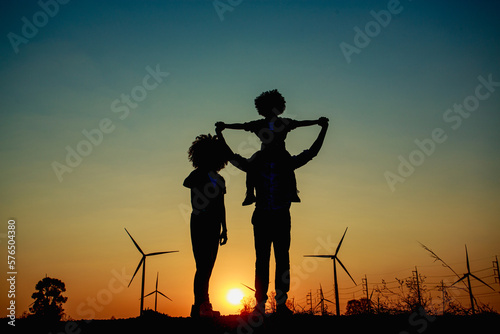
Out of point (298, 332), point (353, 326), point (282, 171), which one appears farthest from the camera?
point (282, 171)

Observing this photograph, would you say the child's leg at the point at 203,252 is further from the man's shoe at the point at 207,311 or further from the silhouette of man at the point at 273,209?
the silhouette of man at the point at 273,209

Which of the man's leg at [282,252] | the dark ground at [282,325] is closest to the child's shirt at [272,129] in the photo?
the man's leg at [282,252]

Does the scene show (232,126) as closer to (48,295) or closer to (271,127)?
(271,127)

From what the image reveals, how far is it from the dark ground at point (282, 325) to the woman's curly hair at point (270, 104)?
3002mm

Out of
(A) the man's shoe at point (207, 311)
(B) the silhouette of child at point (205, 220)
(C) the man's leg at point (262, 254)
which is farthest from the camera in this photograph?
(B) the silhouette of child at point (205, 220)

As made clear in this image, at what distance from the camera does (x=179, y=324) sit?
21.2 ft

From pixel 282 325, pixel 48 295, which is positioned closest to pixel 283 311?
pixel 282 325

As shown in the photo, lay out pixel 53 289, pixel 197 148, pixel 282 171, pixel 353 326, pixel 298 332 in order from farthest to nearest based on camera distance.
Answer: pixel 53 289 < pixel 197 148 < pixel 282 171 < pixel 353 326 < pixel 298 332

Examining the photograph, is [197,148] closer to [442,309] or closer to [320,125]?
[320,125]

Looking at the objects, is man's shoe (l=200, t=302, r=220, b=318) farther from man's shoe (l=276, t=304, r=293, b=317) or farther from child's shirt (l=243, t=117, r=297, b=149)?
child's shirt (l=243, t=117, r=297, b=149)

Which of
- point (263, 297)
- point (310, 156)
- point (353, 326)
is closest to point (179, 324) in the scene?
point (263, 297)

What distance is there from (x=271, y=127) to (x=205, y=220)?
2.45 metres

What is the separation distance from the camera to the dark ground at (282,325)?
18.3 ft

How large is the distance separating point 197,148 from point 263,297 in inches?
141
